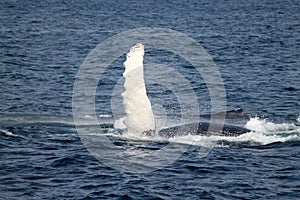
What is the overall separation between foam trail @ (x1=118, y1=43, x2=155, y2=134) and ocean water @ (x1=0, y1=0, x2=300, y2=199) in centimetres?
75

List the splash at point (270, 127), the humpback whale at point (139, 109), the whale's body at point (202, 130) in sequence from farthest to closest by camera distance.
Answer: the splash at point (270, 127) < the humpback whale at point (139, 109) < the whale's body at point (202, 130)

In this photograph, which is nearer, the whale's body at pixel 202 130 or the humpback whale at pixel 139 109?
the whale's body at pixel 202 130

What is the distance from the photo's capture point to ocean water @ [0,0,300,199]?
22.2 m

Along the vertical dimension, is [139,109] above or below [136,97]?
below

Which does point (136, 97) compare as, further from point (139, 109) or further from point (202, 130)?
point (202, 130)

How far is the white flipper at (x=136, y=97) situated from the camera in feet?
93.5

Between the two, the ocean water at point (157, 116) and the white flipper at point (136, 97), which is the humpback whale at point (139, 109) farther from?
the ocean water at point (157, 116)

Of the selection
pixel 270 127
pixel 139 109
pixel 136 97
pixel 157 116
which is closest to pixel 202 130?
pixel 139 109

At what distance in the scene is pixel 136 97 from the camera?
28.5 m

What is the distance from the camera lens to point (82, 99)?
38.0 m

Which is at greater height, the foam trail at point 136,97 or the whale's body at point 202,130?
the foam trail at point 136,97

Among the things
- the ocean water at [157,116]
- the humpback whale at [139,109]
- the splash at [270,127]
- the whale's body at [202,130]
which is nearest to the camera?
the ocean water at [157,116]

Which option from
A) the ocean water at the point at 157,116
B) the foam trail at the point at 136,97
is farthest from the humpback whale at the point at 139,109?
the ocean water at the point at 157,116

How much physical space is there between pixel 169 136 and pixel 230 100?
1012 cm
